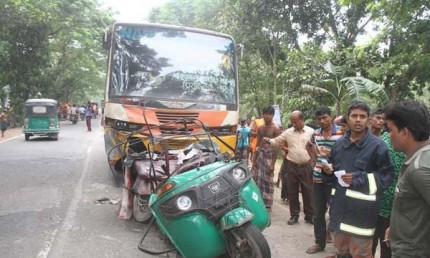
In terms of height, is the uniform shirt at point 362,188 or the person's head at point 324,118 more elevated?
the person's head at point 324,118

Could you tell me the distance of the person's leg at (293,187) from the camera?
5.95m

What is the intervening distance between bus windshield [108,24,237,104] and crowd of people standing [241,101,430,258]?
57.6 inches

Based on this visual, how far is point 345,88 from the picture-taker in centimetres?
1095

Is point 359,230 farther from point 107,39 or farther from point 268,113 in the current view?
point 107,39

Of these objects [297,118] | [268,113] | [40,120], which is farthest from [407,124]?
[40,120]

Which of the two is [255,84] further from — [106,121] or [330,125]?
[330,125]

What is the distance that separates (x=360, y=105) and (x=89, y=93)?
68098 millimetres

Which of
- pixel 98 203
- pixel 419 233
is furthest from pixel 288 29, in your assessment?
pixel 419 233

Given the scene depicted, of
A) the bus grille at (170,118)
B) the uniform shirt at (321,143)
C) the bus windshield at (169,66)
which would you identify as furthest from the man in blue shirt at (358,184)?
the bus windshield at (169,66)

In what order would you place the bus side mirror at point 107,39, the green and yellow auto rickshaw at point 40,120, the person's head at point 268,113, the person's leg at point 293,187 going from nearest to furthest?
1. the person's leg at point 293,187
2. the person's head at point 268,113
3. the bus side mirror at point 107,39
4. the green and yellow auto rickshaw at point 40,120

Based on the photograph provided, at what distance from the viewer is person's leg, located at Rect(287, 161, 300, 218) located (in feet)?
19.5

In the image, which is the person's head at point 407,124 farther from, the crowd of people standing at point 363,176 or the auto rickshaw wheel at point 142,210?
the auto rickshaw wheel at point 142,210

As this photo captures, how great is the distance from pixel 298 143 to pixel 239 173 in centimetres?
171

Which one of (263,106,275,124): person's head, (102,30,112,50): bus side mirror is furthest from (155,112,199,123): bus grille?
(102,30,112,50): bus side mirror
